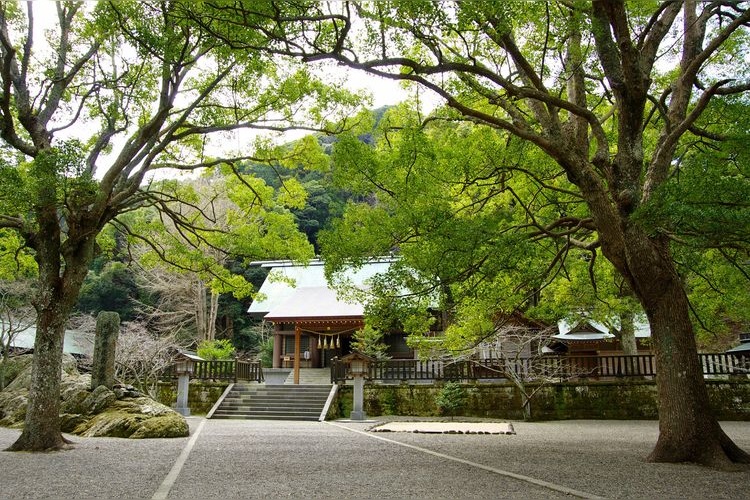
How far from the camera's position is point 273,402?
15.1 m

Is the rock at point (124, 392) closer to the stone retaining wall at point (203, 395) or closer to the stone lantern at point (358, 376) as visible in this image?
the stone retaining wall at point (203, 395)

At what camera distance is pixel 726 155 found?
19.8ft

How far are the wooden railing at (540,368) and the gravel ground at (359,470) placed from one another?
5.37m

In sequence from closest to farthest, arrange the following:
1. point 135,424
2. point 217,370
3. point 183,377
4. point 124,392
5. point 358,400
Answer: point 135,424 < point 124,392 < point 358,400 < point 183,377 < point 217,370

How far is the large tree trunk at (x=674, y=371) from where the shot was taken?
18.9 ft

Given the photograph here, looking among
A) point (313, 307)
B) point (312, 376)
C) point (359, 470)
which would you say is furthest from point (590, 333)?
point (359, 470)

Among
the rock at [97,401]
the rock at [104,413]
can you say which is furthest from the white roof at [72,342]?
the rock at [97,401]

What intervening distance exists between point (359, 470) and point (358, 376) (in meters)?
8.52

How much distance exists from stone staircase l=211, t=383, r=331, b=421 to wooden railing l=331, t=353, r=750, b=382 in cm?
104

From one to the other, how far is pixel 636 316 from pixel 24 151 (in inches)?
599

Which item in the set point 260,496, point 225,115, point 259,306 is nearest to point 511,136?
point 225,115

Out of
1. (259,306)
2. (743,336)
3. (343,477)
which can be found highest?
(259,306)

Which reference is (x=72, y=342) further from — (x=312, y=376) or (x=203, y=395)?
(x=312, y=376)

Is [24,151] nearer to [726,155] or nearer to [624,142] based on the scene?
[624,142]
